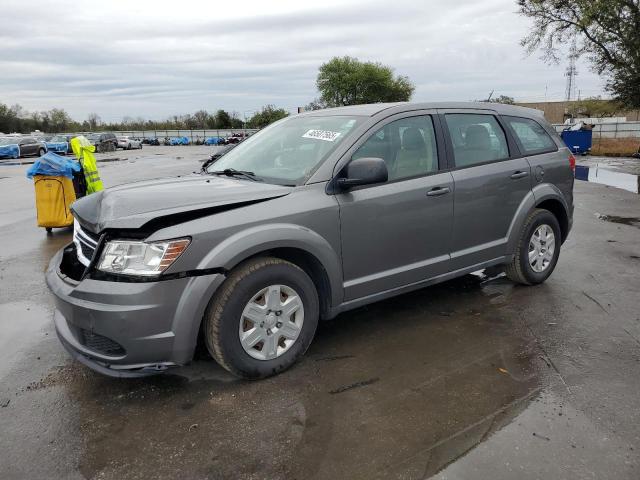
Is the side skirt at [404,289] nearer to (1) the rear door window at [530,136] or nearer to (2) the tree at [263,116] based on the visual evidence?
(1) the rear door window at [530,136]

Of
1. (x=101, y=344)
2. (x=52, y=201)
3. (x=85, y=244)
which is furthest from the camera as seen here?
(x=52, y=201)

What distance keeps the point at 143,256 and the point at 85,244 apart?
69 centimetres

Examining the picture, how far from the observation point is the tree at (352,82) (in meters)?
90.6

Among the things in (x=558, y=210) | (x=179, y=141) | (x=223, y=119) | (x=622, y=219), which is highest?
(x=223, y=119)

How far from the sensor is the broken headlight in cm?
298

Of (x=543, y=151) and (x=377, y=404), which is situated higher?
(x=543, y=151)

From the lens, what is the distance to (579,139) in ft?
86.1

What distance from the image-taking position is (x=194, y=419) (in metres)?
3.04

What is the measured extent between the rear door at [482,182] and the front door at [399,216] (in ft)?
0.52

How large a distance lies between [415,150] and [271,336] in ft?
6.26

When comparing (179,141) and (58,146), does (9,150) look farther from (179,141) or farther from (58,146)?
(179,141)

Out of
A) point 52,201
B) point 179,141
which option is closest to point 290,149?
point 52,201

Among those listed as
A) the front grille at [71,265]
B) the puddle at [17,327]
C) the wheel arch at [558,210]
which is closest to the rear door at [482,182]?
the wheel arch at [558,210]

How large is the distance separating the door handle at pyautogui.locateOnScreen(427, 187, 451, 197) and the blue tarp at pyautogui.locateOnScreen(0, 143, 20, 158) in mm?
36283
